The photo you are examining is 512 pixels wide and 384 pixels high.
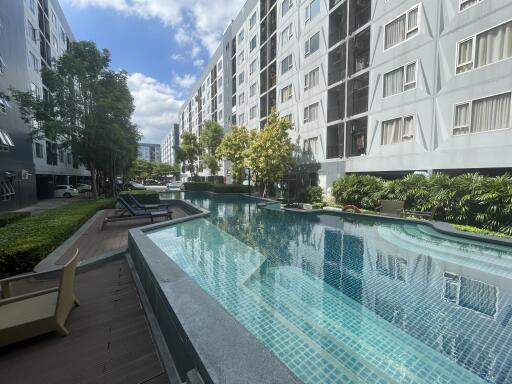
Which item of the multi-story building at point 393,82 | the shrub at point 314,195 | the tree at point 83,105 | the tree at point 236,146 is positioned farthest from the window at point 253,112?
the shrub at point 314,195

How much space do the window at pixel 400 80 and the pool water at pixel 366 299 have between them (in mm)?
10194

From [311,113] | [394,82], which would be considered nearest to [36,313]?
[394,82]

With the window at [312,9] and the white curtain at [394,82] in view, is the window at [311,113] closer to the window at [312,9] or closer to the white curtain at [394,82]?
the white curtain at [394,82]

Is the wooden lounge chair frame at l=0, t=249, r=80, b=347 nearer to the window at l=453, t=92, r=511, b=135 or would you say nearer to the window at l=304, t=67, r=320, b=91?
the window at l=453, t=92, r=511, b=135

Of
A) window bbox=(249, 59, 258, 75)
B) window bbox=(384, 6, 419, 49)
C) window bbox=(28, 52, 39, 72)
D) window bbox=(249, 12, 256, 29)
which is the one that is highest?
window bbox=(249, 12, 256, 29)

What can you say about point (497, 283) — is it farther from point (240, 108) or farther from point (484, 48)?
point (240, 108)

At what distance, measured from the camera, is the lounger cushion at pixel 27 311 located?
305 cm

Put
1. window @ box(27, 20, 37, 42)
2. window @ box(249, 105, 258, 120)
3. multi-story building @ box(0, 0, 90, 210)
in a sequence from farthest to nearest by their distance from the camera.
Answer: window @ box(249, 105, 258, 120) < window @ box(27, 20, 37, 42) < multi-story building @ box(0, 0, 90, 210)

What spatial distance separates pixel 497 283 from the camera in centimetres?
579

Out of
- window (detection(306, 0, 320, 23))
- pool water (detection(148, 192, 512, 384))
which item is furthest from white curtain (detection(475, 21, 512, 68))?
window (detection(306, 0, 320, 23))

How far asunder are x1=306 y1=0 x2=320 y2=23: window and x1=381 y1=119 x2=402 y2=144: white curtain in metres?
13.0

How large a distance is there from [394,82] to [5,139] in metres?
26.1

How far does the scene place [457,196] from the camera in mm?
11219

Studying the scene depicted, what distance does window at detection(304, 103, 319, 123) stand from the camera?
23095mm
